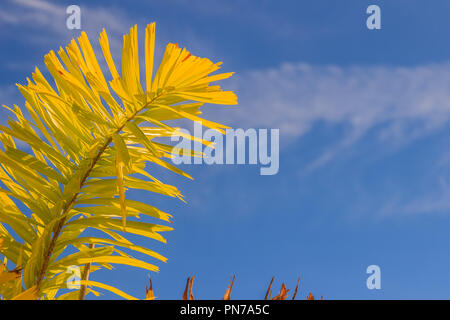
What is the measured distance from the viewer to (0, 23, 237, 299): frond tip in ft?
3.49

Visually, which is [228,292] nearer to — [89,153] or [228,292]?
[228,292]

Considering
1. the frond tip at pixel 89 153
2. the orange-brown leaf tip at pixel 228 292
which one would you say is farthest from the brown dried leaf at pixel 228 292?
the frond tip at pixel 89 153

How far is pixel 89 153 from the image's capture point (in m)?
1.14

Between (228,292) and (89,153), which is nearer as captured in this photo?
(228,292)

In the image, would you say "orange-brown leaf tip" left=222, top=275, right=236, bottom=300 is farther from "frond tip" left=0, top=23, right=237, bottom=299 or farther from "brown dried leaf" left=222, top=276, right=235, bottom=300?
"frond tip" left=0, top=23, right=237, bottom=299

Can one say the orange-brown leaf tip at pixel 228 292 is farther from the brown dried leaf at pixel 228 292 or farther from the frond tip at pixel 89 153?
the frond tip at pixel 89 153

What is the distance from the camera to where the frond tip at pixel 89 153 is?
3.49 feet

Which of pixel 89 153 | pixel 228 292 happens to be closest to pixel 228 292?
pixel 228 292

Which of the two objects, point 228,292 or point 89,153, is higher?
point 89,153
